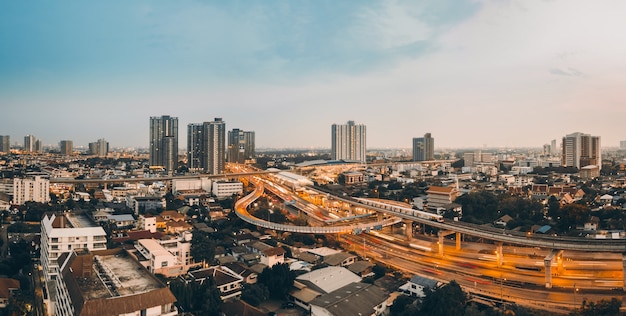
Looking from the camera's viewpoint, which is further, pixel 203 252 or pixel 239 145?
pixel 239 145

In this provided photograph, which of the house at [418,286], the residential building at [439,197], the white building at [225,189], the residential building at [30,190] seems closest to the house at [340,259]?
the house at [418,286]

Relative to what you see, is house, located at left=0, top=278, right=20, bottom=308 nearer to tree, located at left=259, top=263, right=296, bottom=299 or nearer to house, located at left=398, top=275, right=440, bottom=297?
tree, located at left=259, top=263, right=296, bottom=299

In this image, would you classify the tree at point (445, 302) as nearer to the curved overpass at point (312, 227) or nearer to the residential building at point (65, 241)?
the curved overpass at point (312, 227)

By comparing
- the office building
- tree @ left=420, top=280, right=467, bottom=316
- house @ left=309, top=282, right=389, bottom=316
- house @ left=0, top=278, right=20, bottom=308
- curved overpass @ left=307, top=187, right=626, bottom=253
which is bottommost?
house @ left=0, top=278, right=20, bottom=308

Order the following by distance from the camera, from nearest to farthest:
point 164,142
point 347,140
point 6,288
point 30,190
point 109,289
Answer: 1. point 109,289
2. point 6,288
3. point 30,190
4. point 164,142
5. point 347,140

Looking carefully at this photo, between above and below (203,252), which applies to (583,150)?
above

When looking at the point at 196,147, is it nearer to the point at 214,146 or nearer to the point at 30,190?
the point at 214,146

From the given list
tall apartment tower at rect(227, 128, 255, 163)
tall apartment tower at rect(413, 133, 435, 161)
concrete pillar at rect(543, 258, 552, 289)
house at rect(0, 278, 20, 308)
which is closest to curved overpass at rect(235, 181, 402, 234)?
concrete pillar at rect(543, 258, 552, 289)

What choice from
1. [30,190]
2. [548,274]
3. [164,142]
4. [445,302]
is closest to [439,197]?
[548,274]
